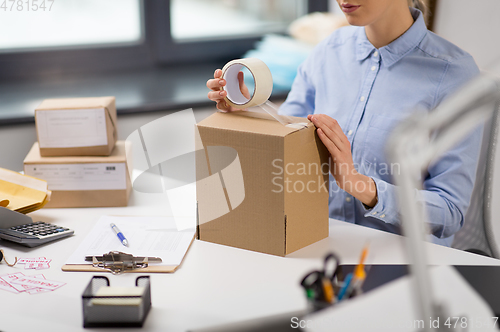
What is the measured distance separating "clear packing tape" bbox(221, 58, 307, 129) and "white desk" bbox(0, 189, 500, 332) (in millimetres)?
281

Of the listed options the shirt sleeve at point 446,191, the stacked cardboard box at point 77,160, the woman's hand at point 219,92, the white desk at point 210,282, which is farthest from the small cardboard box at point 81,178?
the shirt sleeve at point 446,191

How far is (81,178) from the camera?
130cm

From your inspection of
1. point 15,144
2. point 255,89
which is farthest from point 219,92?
point 15,144

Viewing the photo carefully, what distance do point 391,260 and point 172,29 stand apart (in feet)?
5.80

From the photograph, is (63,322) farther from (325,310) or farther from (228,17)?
(228,17)

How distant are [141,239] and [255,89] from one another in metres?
0.41

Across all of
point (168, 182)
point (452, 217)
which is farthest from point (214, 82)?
point (452, 217)

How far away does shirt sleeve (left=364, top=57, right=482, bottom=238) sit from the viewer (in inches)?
45.3

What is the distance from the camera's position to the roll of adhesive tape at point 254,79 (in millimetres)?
1063

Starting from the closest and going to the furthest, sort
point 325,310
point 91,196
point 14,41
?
1. point 325,310
2. point 91,196
3. point 14,41

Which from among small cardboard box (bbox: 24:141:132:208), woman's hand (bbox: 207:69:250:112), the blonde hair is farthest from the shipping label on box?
the blonde hair

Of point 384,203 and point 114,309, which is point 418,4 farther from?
point 114,309

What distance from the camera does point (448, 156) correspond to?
3.86ft

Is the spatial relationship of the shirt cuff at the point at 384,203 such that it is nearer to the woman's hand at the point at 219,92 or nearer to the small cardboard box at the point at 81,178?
the woman's hand at the point at 219,92
